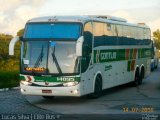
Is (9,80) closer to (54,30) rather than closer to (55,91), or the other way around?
(54,30)

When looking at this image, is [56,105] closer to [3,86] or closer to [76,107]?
[76,107]

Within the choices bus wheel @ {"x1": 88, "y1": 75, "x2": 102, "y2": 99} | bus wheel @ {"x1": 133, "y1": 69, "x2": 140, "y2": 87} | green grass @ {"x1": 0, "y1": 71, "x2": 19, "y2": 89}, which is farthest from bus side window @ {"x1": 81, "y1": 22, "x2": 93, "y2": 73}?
bus wheel @ {"x1": 133, "y1": 69, "x2": 140, "y2": 87}

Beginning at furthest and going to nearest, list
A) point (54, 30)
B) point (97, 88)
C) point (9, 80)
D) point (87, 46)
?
point (9, 80) < point (97, 88) < point (87, 46) < point (54, 30)

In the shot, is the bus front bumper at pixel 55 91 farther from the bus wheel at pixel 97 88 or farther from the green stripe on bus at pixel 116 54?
the green stripe on bus at pixel 116 54

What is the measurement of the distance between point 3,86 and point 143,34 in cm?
885

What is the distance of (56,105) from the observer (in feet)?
59.5

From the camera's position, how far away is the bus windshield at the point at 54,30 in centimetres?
1812

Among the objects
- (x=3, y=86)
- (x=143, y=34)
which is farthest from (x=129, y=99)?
(x=143, y=34)

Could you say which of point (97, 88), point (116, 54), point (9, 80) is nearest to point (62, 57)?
point (97, 88)

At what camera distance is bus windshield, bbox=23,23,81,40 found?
18125mm

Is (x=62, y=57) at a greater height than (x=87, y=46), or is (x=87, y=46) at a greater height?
(x=87, y=46)

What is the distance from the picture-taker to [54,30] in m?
18.4

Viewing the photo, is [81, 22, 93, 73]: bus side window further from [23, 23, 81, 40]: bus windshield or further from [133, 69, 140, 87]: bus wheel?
[133, 69, 140, 87]: bus wheel

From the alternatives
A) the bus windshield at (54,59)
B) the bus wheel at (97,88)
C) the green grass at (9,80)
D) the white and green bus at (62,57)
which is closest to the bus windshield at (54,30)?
the white and green bus at (62,57)
